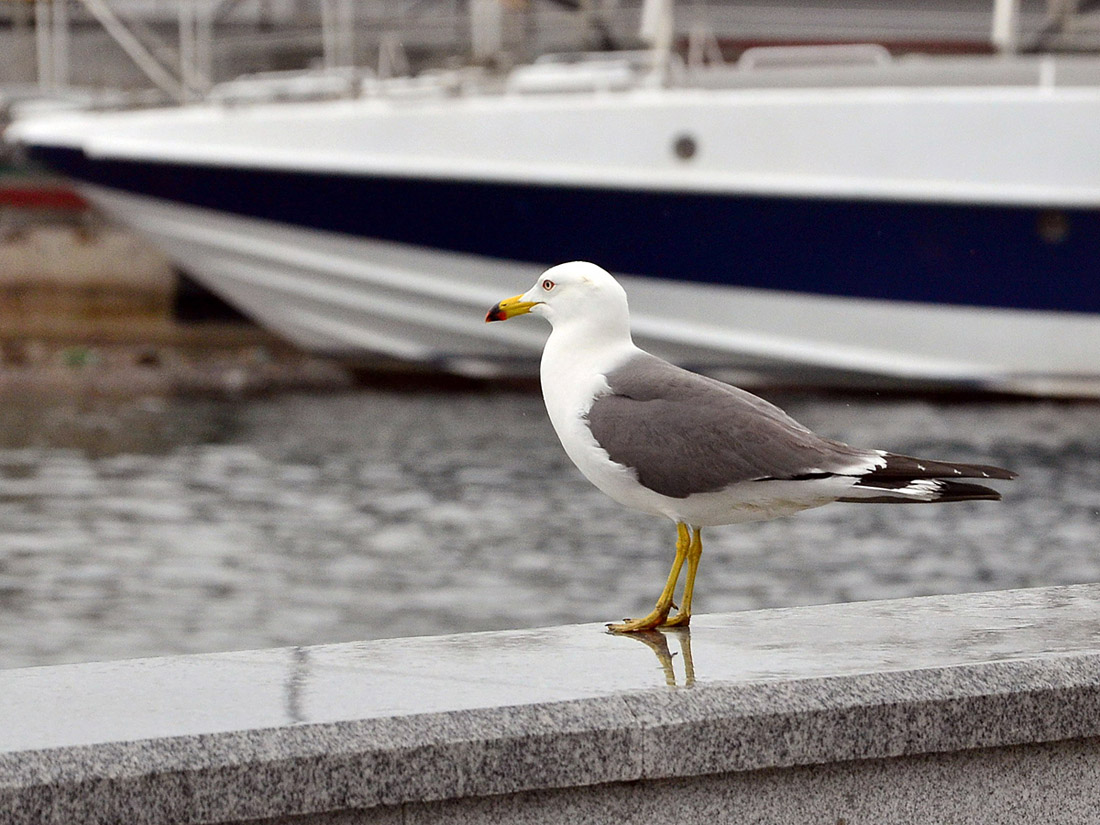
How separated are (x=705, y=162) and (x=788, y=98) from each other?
0.84 meters

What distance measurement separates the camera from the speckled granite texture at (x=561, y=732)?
2.52 metres

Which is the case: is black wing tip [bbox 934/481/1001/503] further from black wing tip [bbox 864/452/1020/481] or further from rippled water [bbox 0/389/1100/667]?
rippled water [bbox 0/389/1100/667]

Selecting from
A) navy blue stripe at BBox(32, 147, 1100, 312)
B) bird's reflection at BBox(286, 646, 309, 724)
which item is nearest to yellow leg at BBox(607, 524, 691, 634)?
bird's reflection at BBox(286, 646, 309, 724)

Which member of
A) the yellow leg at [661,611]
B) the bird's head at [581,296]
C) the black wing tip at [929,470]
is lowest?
the yellow leg at [661,611]

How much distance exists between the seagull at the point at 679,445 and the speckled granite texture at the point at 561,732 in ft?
0.84

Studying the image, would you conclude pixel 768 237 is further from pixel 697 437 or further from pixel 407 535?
pixel 697 437

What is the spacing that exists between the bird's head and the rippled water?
4746 millimetres

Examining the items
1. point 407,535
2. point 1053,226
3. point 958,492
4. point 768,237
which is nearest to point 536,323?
point 768,237

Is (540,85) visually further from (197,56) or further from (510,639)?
(510,639)

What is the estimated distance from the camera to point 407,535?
34.4 ft

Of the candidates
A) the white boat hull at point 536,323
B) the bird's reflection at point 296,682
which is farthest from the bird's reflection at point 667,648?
the white boat hull at point 536,323

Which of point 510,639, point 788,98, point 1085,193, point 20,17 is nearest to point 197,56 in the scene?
point 20,17

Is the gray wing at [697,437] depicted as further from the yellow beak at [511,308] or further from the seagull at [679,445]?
the yellow beak at [511,308]

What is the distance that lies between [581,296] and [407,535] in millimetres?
7242
